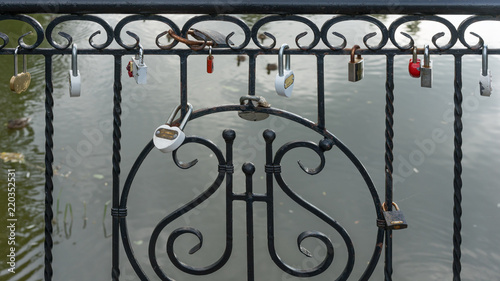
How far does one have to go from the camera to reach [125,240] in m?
1.38

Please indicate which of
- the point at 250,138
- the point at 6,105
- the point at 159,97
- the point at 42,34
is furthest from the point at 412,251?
the point at 6,105

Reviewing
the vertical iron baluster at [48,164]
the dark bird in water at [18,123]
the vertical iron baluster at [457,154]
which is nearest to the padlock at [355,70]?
the vertical iron baluster at [457,154]

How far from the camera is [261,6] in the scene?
1.26 meters

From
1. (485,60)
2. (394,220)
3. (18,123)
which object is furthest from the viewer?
(18,123)

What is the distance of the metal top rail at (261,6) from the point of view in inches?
49.8

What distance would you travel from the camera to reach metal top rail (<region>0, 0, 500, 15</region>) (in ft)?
4.15

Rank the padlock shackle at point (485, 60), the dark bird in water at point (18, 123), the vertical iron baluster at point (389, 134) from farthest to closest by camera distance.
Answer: the dark bird in water at point (18, 123), the vertical iron baluster at point (389, 134), the padlock shackle at point (485, 60)

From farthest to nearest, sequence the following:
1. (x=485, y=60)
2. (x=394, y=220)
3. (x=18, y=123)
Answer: (x=18, y=123) → (x=394, y=220) → (x=485, y=60)

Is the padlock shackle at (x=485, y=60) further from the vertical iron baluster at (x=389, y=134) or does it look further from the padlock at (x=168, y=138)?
the padlock at (x=168, y=138)

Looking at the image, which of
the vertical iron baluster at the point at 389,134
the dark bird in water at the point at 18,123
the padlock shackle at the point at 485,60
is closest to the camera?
the padlock shackle at the point at 485,60

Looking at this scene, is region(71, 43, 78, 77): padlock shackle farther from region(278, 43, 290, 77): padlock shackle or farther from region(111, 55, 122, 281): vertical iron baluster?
region(278, 43, 290, 77): padlock shackle

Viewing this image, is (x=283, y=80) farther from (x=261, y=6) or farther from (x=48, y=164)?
(x=48, y=164)

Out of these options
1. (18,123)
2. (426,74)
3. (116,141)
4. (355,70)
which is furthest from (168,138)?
(18,123)

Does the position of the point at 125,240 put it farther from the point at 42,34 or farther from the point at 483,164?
the point at 483,164
